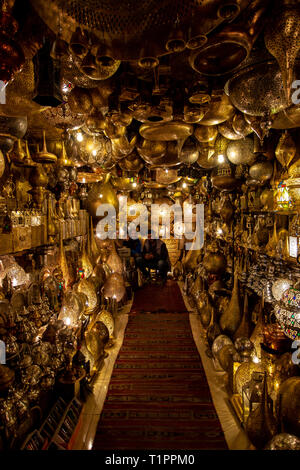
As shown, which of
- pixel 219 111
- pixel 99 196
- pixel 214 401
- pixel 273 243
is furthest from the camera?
pixel 99 196

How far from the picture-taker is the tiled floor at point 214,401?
2.29 meters

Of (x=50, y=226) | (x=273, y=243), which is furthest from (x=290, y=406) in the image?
(x=50, y=226)

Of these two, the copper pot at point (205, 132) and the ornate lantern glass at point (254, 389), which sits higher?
the copper pot at point (205, 132)

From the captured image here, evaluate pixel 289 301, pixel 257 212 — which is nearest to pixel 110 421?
pixel 289 301

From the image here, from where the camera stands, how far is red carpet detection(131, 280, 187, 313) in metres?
5.88

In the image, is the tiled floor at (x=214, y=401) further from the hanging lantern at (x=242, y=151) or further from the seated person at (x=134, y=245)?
the seated person at (x=134, y=245)

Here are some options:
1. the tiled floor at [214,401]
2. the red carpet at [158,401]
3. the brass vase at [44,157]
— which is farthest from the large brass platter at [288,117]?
the red carpet at [158,401]

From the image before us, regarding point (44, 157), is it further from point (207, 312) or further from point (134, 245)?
point (134, 245)

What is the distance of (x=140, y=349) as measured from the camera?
13.3 feet

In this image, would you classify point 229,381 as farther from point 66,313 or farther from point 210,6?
point 210,6

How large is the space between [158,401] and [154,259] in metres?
5.19

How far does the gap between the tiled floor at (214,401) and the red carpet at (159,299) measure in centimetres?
155

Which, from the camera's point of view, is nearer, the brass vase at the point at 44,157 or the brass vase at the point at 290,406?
the brass vase at the point at 290,406

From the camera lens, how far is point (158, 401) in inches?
113
